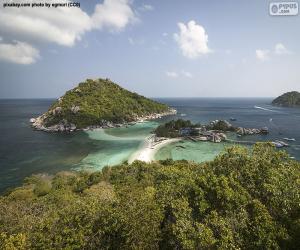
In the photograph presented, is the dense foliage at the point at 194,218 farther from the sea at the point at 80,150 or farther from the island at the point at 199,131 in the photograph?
the island at the point at 199,131

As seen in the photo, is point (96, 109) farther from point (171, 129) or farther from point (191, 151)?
point (191, 151)

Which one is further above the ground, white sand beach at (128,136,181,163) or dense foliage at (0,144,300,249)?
dense foliage at (0,144,300,249)

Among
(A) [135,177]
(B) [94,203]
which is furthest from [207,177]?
(A) [135,177]

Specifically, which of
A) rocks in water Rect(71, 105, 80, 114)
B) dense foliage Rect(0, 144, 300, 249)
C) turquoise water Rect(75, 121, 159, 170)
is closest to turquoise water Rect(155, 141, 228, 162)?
turquoise water Rect(75, 121, 159, 170)

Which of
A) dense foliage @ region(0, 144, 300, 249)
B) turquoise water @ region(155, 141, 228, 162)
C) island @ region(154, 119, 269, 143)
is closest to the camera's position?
dense foliage @ region(0, 144, 300, 249)

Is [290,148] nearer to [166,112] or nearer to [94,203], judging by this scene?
[94,203]

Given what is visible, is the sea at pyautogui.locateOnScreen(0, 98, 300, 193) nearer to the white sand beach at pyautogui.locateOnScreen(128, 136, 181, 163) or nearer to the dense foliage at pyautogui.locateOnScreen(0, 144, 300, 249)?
the white sand beach at pyautogui.locateOnScreen(128, 136, 181, 163)

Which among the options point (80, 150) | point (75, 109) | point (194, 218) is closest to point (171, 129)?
point (80, 150)
